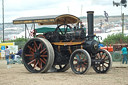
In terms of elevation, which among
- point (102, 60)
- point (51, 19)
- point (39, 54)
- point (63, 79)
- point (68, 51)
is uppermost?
point (51, 19)

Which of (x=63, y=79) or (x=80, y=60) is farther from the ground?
(x=80, y=60)

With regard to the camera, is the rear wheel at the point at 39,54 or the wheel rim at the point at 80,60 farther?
the rear wheel at the point at 39,54

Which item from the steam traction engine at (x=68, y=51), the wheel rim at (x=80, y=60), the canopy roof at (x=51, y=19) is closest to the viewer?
the wheel rim at (x=80, y=60)

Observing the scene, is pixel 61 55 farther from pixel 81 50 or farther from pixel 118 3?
pixel 118 3

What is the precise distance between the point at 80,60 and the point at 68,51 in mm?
1247

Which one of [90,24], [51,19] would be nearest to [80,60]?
[90,24]

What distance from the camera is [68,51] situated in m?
→ 13.7

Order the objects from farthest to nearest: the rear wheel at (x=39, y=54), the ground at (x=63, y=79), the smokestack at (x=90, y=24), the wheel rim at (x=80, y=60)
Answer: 1. the smokestack at (x=90, y=24)
2. the rear wheel at (x=39, y=54)
3. the wheel rim at (x=80, y=60)
4. the ground at (x=63, y=79)

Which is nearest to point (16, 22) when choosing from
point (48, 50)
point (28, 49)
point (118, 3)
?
point (28, 49)

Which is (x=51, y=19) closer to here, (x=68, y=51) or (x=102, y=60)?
(x=68, y=51)

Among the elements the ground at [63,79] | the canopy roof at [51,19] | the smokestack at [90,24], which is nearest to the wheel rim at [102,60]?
the smokestack at [90,24]

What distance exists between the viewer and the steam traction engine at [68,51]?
1280cm

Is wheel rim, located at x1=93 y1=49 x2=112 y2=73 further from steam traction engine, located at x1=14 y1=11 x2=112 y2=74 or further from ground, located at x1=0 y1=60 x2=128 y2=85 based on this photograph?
ground, located at x1=0 y1=60 x2=128 y2=85

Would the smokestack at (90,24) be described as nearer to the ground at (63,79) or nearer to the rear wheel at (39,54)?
the rear wheel at (39,54)
